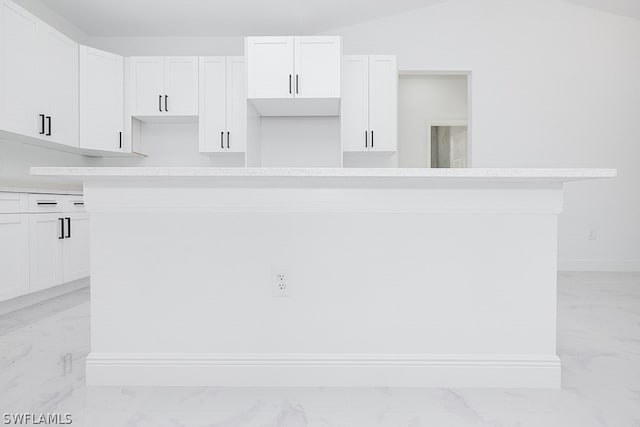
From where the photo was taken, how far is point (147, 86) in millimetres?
3932

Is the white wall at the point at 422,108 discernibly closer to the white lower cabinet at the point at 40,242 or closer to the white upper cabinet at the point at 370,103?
the white upper cabinet at the point at 370,103

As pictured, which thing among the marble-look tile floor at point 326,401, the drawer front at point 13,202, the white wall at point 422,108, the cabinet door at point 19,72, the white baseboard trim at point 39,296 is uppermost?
the white wall at point 422,108

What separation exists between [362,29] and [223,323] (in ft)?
12.4

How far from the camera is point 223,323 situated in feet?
5.05

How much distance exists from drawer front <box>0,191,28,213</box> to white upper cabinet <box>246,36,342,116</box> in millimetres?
1955

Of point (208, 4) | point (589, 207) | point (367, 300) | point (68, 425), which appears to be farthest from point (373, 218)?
point (589, 207)

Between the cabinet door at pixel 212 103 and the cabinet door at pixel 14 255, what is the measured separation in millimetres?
1728

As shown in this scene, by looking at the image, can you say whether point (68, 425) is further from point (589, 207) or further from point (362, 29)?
point (589, 207)

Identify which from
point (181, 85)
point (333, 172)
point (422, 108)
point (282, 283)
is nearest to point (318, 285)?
point (282, 283)

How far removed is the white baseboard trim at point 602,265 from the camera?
4.30 meters

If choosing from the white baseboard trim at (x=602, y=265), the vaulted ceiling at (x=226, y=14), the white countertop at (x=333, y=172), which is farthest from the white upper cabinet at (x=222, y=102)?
the white baseboard trim at (x=602, y=265)

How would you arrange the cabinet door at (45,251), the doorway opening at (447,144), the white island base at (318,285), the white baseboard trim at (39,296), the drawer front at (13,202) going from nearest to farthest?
the white island base at (318,285) < the drawer front at (13,202) < the white baseboard trim at (39,296) < the cabinet door at (45,251) < the doorway opening at (447,144)

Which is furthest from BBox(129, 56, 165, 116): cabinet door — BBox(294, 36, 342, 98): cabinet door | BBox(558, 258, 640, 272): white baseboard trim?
BBox(558, 258, 640, 272): white baseboard trim

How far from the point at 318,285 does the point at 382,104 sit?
2.75m
